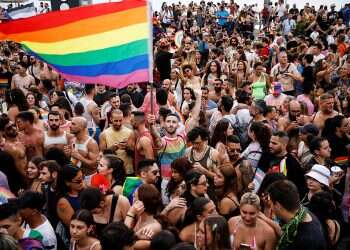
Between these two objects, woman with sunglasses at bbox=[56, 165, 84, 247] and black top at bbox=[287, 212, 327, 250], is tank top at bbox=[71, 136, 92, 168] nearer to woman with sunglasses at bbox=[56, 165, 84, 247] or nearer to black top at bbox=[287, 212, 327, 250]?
woman with sunglasses at bbox=[56, 165, 84, 247]

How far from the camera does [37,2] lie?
25297 mm

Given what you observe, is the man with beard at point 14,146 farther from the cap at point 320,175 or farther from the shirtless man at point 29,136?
the cap at point 320,175

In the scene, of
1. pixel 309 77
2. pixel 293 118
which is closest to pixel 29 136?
pixel 293 118

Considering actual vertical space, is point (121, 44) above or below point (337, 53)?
above

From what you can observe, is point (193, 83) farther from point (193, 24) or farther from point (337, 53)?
point (193, 24)

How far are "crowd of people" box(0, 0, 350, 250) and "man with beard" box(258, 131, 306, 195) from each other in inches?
0.5

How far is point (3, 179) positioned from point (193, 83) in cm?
554

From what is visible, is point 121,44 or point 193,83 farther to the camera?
point 193,83

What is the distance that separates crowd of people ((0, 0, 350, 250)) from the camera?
14.7 feet

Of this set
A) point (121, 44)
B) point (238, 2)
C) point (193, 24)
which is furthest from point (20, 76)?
point (238, 2)

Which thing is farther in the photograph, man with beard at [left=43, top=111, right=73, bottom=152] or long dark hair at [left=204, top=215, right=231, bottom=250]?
man with beard at [left=43, top=111, right=73, bottom=152]

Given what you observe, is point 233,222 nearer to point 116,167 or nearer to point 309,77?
point 116,167

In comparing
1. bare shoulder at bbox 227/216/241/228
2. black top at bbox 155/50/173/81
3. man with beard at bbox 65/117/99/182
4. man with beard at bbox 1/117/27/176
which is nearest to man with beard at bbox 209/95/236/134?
man with beard at bbox 65/117/99/182

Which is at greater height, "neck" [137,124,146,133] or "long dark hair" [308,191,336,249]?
"neck" [137,124,146,133]
